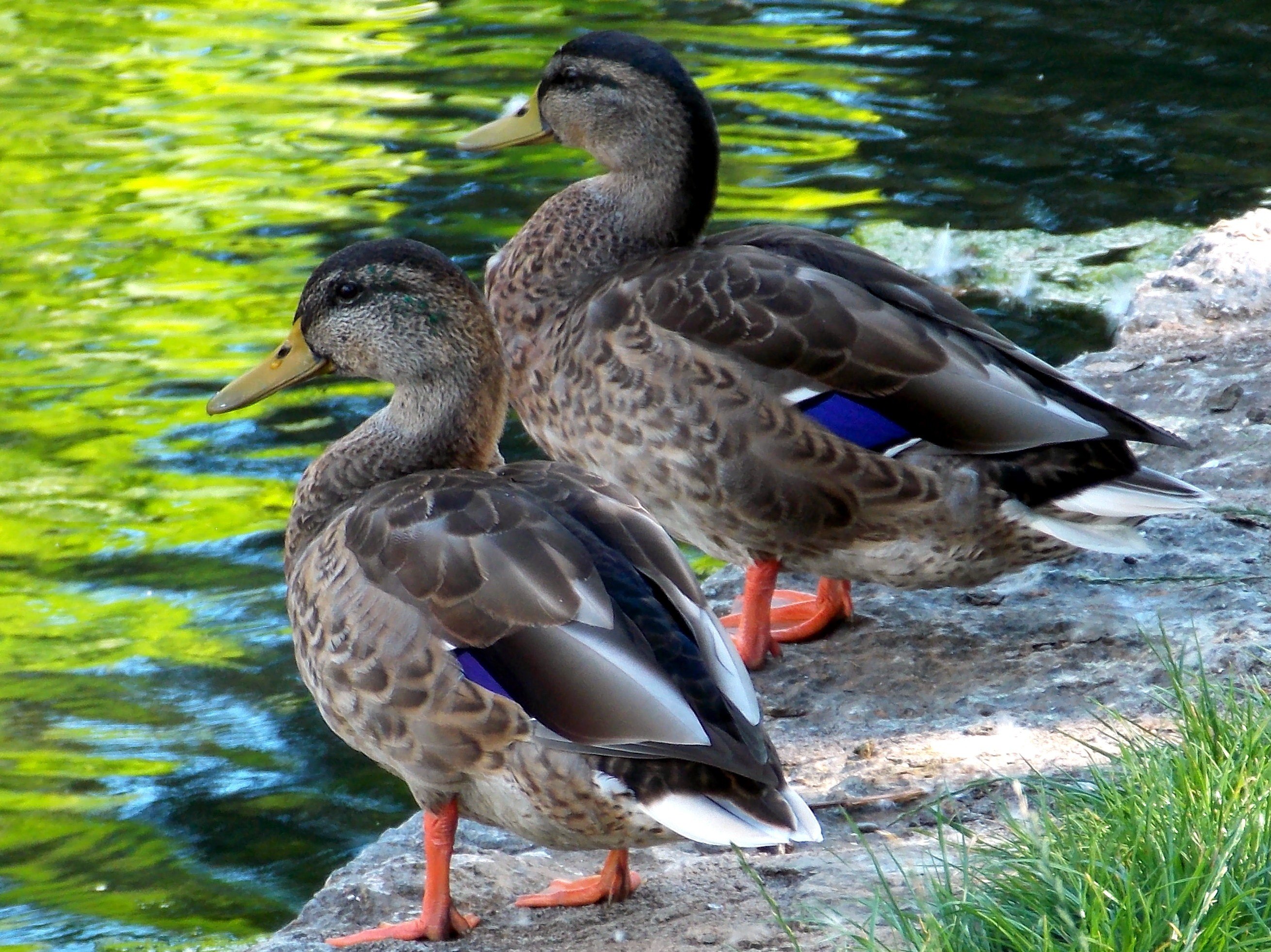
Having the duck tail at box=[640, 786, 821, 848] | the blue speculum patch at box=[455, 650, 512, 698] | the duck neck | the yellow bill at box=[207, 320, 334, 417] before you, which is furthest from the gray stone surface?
the yellow bill at box=[207, 320, 334, 417]

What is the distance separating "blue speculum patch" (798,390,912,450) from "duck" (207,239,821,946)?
34.6 inches

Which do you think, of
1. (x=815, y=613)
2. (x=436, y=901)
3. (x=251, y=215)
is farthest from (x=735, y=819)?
(x=251, y=215)

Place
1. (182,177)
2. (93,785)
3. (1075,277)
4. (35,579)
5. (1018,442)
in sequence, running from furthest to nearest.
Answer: (182,177), (1075,277), (35,579), (93,785), (1018,442)

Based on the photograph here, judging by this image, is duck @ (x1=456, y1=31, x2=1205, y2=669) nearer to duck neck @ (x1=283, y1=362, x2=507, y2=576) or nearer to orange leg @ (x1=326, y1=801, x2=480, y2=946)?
duck neck @ (x1=283, y1=362, x2=507, y2=576)

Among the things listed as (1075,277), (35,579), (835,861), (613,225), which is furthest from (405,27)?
(835,861)

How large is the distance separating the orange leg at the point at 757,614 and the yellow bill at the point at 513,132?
1.68 metres

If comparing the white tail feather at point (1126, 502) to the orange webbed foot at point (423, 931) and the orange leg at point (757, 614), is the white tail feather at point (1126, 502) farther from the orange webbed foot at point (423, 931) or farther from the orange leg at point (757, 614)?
the orange webbed foot at point (423, 931)

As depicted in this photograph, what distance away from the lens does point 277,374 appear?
3980 mm

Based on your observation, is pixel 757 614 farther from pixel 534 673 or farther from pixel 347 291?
pixel 534 673

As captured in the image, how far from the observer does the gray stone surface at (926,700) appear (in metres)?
3.15

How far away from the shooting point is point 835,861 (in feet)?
10.5

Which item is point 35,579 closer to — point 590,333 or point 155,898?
point 155,898

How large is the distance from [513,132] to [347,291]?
5.68ft

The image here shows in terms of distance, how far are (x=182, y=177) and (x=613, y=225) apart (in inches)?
224
